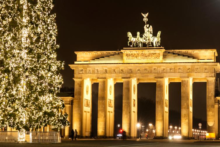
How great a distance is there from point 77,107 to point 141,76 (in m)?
11.7

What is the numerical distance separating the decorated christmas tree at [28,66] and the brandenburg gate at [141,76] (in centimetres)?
4594

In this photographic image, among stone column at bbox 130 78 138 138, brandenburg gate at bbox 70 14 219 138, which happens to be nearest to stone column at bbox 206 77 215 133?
brandenburg gate at bbox 70 14 219 138

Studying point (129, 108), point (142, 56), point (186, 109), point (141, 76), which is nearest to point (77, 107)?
point (129, 108)

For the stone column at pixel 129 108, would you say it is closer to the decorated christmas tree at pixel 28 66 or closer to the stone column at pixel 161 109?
the stone column at pixel 161 109

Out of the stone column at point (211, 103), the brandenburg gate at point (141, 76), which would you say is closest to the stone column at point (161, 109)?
the brandenburg gate at point (141, 76)

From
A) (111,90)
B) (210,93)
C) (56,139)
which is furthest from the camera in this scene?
(111,90)

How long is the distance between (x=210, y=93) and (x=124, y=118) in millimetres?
13950

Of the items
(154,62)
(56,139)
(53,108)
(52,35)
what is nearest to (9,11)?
(52,35)

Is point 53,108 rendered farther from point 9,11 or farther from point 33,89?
point 9,11

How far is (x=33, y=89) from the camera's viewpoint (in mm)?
50500

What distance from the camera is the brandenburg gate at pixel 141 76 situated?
315ft

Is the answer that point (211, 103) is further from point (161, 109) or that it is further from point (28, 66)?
point (28, 66)

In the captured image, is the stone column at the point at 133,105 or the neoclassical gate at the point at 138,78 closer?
the neoclassical gate at the point at 138,78

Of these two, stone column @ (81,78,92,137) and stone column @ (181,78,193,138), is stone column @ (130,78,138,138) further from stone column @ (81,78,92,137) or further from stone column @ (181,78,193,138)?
stone column @ (181,78,193,138)
